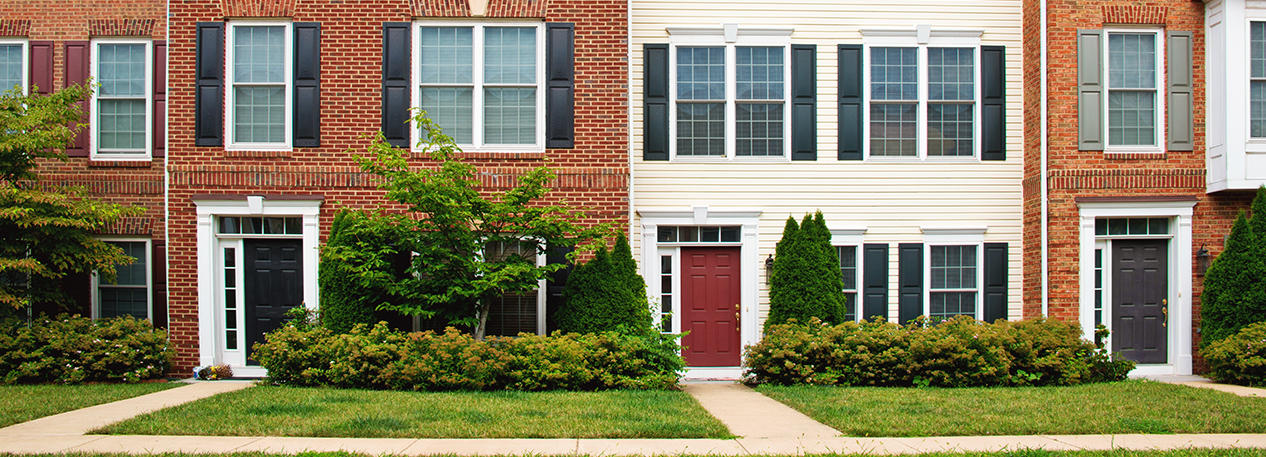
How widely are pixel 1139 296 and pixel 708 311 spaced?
6190 millimetres

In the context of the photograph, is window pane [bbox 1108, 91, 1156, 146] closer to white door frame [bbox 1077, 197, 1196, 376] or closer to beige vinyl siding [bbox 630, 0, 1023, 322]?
white door frame [bbox 1077, 197, 1196, 376]

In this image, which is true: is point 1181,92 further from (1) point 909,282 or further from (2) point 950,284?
(1) point 909,282

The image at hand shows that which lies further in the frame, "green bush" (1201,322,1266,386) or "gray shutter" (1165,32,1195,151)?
"gray shutter" (1165,32,1195,151)

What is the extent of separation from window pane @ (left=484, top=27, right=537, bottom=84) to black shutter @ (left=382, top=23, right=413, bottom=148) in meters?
1.08

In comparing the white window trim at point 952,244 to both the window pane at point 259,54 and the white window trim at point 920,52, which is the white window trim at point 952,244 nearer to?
the white window trim at point 920,52

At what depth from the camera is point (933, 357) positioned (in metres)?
10.4

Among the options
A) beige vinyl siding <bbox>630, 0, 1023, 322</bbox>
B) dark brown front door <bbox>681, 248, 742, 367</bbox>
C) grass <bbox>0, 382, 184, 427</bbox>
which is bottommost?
grass <bbox>0, 382, 184, 427</bbox>

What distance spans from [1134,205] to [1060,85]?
6.50 ft

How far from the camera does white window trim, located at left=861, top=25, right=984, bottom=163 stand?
12383 mm

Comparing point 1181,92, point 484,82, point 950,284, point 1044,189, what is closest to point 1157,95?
point 1181,92

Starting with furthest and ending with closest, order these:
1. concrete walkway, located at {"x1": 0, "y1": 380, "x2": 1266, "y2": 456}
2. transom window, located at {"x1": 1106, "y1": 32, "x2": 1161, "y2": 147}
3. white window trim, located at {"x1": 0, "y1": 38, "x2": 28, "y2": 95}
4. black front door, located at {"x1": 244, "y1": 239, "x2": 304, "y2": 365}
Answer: transom window, located at {"x1": 1106, "y1": 32, "x2": 1161, "y2": 147}
white window trim, located at {"x1": 0, "y1": 38, "x2": 28, "y2": 95}
black front door, located at {"x1": 244, "y1": 239, "x2": 304, "y2": 365}
concrete walkway, located at {"x1": 0, "y1": 380, "x2": 1266, "y2": 456}

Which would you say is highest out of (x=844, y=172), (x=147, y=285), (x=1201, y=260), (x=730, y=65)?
(x=730, y=65)

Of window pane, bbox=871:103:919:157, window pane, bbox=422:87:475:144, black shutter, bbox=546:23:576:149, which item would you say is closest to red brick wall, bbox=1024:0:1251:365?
window pane, bbox=871:103:919:157

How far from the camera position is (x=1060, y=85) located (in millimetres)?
11797
